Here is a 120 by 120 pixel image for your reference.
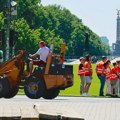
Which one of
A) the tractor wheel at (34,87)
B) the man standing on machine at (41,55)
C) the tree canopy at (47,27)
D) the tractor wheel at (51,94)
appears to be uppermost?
the tree canopy at (47,27)

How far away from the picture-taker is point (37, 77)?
24047mm

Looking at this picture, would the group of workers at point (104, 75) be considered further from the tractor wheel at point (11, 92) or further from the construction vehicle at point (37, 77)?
the tractor wheel at point (11, 92)

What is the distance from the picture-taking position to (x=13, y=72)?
24.6 metres

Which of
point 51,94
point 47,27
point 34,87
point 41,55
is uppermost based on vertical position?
point 47,27

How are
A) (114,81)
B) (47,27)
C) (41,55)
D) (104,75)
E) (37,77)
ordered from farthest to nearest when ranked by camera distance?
(47,27) → (114,81) → (104,75) → (37,77) → (41,55)

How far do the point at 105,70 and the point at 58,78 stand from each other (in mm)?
4321

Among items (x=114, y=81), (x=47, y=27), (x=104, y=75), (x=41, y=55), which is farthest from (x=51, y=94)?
(x=47, y=27)

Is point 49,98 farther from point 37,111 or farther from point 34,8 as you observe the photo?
point 34,8

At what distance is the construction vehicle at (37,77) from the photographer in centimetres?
2397

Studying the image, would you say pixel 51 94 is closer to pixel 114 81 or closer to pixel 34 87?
pixel 34 87

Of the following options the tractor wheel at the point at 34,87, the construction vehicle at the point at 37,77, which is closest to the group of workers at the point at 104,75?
the construction vehicle at the point at 37,77

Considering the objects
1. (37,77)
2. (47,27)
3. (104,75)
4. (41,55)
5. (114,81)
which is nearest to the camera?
(41,55)

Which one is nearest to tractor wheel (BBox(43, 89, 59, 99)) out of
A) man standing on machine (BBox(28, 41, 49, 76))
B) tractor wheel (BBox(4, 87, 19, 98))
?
tractor wheel (BBox(4, 87, 19, 98))

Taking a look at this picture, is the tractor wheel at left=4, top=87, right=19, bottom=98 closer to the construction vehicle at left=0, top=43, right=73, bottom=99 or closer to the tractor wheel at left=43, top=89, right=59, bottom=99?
the construction vehicle at left=0, top=43, right=73, bottom=99
